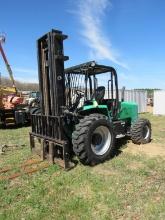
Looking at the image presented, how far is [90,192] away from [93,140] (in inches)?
75.9

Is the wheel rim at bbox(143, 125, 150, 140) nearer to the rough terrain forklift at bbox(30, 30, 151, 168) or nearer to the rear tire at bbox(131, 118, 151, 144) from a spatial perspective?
the rear tire at bbox(131, 118, 151, 144)

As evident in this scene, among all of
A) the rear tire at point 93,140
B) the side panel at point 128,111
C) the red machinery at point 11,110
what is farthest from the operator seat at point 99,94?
the red machinery at point 11,110

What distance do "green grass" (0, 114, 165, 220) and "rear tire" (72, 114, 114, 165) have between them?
0.22 meters

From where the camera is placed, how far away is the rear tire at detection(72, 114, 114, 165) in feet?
19.1

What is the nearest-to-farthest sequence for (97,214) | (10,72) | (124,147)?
(97,214)
(124,147)
(10,72)

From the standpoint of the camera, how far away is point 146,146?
809 centimetres

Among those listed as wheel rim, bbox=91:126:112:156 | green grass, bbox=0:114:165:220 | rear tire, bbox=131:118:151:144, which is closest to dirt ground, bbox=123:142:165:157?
rear tire, bbox=131:118:151:144

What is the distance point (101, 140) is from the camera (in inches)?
262

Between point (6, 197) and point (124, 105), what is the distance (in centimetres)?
477

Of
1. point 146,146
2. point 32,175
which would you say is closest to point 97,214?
point 32,175

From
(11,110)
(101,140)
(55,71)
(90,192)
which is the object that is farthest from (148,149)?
(11,110)

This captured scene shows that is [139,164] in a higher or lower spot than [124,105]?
lower

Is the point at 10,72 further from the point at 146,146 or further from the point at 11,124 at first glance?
the point at 146,146

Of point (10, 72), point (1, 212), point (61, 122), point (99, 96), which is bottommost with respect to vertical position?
point (1, 212)
